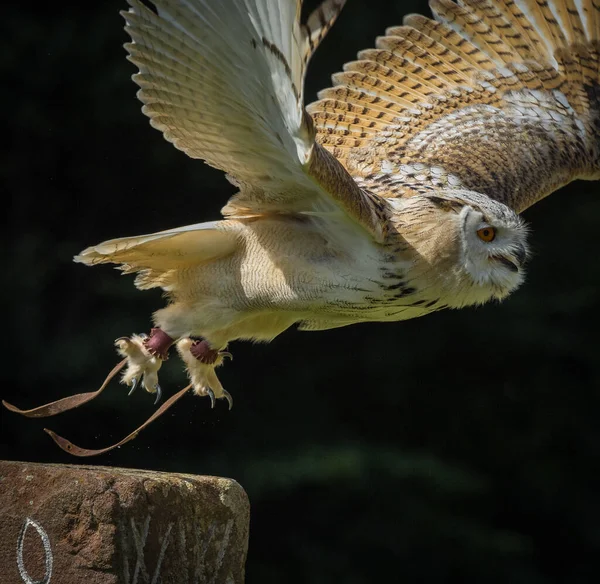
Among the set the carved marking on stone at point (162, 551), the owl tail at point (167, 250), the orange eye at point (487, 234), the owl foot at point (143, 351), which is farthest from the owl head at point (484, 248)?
the carved marking on stone at point (162, 551)

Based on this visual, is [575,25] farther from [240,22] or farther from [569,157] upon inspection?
[240,22]

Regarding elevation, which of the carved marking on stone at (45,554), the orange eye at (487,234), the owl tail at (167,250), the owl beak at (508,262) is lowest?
the carved marking on stone at (45,554)

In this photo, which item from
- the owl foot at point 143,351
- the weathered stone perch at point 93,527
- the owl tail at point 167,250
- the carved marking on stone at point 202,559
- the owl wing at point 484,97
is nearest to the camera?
the weathered stone perch at point 93,527

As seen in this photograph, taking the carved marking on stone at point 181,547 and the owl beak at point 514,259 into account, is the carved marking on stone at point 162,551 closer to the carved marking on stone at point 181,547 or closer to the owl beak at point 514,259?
the carved marking on stone at point 181,547

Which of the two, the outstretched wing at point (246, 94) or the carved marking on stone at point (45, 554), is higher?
the outstretched wing at point (246, 94)

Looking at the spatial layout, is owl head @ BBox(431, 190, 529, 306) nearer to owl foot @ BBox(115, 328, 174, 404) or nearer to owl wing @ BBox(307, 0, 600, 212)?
owl wing @ BBox(307, 0, 600, 212)

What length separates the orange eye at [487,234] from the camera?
2.73m

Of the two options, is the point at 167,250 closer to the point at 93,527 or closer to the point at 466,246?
the point at 466,246

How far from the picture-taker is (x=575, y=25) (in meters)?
3.99

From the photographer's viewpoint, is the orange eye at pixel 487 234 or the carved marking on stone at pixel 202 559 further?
the orange eye at pixel 487 234

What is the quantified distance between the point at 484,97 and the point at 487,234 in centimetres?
133

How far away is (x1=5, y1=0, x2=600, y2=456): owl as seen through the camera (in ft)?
7.87

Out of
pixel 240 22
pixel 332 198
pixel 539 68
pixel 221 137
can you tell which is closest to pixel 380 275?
pixel 332 198

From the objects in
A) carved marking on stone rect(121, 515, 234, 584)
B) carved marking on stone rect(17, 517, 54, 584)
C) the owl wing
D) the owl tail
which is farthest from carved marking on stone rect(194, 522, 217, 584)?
the owl wing
